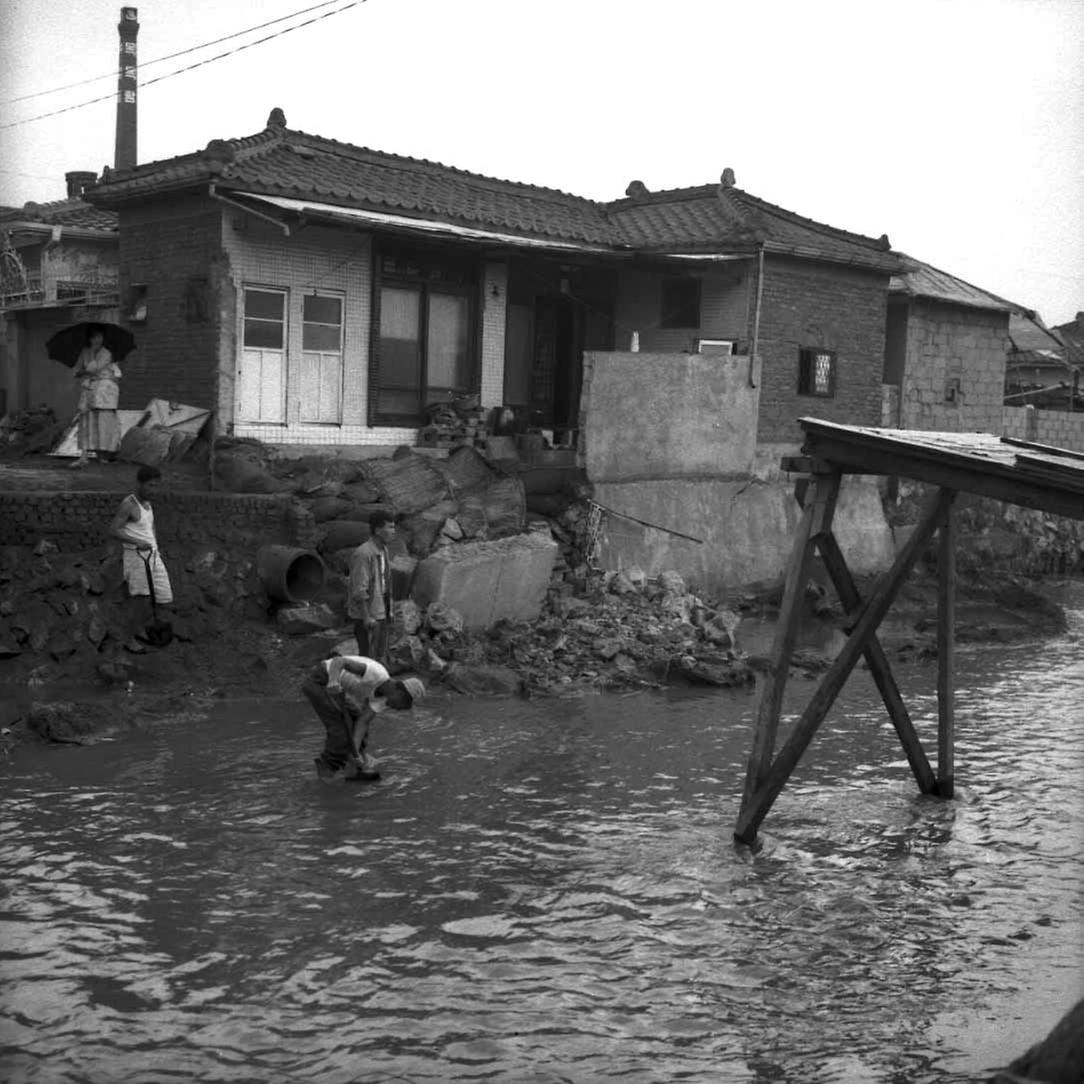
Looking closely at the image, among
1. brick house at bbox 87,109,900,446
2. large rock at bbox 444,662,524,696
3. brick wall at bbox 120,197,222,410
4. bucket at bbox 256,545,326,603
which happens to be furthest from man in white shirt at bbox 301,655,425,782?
brick wall at bbox 120,197,222,410

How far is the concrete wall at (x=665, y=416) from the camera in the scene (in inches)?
664

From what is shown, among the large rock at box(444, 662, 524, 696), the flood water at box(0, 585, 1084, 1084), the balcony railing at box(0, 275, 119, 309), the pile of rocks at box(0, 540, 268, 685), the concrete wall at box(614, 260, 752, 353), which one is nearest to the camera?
the flood water at box(0, 585, 1084, 1084)

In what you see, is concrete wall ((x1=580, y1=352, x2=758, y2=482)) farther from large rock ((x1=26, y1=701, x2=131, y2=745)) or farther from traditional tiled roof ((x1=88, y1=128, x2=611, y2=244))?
large rock ((x1=26, y1=701, x2=131, y2=745))

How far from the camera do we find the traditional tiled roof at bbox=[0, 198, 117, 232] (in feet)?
83.9

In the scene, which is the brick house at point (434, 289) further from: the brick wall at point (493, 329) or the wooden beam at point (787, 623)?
the wooden beam at point (787, 623)

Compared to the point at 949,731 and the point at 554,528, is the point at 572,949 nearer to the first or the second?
the point at 949,731

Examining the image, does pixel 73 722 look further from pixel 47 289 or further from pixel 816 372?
pixel 47 289

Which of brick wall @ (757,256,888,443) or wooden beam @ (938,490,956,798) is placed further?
brick wall @ (757,256,888,443)

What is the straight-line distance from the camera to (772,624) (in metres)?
17.5

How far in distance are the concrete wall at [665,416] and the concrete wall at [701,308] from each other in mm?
3728

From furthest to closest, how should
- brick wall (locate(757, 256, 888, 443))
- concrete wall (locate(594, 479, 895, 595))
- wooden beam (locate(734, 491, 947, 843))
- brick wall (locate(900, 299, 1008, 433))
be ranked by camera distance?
brick wall (locate(900, 299, 1008, 433))
brick wall (locate(757, 256, 888, 443))
concrete wall (locate(594, 479, 895, 595))
wooden beam (locate(734, 491, 947, 843))

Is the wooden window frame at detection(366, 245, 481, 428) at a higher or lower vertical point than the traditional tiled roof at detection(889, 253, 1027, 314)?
lower

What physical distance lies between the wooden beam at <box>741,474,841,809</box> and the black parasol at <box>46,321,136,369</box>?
10304mm

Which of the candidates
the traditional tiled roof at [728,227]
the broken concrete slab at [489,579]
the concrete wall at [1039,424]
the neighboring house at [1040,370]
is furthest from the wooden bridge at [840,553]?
the neighboring house at [1040,370]
